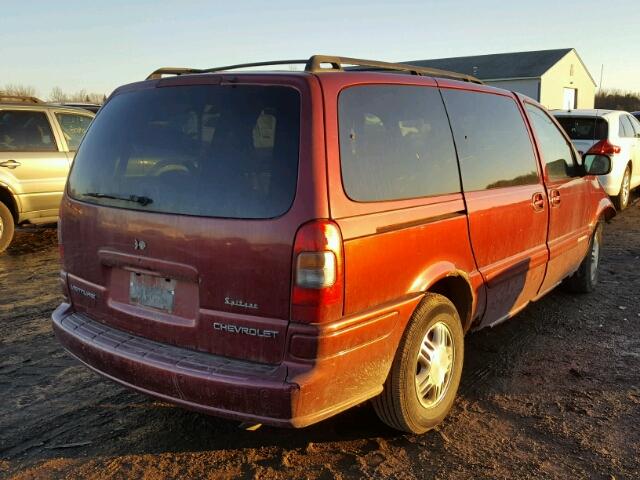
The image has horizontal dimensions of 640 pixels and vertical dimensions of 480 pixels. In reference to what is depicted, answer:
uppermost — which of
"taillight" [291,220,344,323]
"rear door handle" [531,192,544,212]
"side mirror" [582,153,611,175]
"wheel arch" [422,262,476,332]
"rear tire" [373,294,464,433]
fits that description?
"side mirror" [582,153,611,175]

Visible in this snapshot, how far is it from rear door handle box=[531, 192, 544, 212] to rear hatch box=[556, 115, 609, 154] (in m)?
5.99

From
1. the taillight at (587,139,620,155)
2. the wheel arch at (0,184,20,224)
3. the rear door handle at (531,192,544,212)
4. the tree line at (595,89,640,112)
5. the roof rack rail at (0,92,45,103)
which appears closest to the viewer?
the rear door handle at (531,192,544,212)

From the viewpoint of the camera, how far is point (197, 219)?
2.61 metres

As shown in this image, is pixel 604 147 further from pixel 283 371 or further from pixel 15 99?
pixel 15 99

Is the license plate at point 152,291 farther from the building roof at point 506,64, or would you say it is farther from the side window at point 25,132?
the building roof at point 506,64

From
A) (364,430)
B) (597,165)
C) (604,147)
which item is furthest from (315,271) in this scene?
(604,147)

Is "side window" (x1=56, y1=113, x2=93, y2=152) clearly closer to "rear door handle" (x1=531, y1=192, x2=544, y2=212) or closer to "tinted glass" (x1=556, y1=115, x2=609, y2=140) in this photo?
"rear door handle" (x1=531, y1=192, x2=544, y2=212)

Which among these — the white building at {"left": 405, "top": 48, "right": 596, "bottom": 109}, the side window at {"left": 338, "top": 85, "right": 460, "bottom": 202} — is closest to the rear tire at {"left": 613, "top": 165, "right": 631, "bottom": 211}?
the side window at {"left": 338, "top": 85, "right": 460, "bottom": 202}

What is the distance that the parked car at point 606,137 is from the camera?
9.60 metres

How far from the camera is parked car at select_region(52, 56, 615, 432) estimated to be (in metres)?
2.47

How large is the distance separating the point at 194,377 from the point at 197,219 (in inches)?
27.1

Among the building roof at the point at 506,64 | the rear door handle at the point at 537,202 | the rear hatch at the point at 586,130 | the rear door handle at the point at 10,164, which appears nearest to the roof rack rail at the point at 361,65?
the rear door handle at the point at 537,202

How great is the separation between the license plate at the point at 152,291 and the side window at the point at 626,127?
31.8ft

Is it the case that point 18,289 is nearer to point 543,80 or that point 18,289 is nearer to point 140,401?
point 140,401
